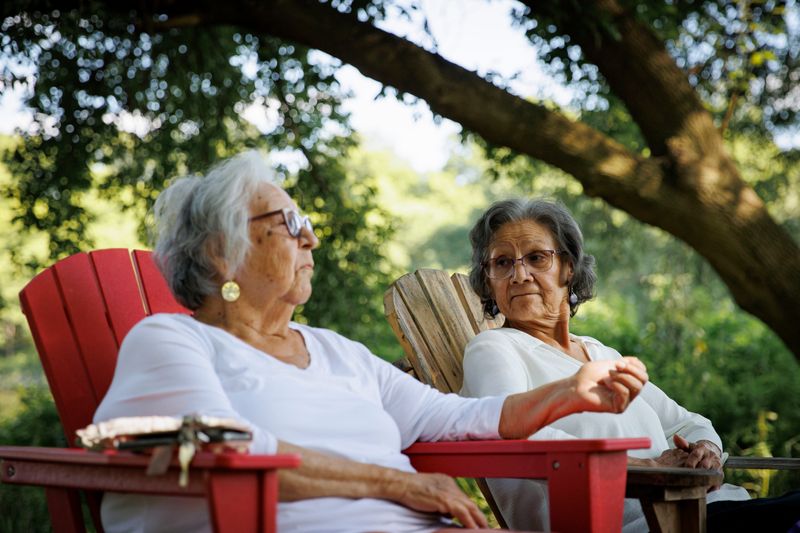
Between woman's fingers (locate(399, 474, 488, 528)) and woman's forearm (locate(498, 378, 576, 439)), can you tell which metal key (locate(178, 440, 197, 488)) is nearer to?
woman's fingers (locate(399, 474, 488, 528))

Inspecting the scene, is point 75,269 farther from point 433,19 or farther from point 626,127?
point 626,127

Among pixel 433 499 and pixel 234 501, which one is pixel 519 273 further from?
pixel 234 501

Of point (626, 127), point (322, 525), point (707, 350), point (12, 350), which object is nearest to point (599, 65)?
point (626, 127)

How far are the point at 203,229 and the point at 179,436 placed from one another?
78 cm

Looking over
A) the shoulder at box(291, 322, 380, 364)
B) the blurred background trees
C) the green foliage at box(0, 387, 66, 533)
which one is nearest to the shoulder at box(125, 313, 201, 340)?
the shoulder at box(291, 322, 380, 364)

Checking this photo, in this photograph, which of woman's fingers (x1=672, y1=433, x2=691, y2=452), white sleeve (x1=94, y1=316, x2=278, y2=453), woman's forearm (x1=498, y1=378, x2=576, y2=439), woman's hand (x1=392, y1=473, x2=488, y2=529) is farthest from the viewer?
woman's fingers (x1=672, y1=433, x2=691, y2=452)

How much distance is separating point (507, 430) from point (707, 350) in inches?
245

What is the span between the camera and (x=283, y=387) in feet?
7.62

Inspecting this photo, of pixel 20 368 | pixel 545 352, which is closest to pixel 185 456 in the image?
pixel 545 352

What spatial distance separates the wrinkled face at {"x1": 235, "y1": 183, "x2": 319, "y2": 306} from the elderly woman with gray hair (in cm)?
66

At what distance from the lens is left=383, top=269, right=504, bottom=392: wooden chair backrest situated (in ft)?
10.7

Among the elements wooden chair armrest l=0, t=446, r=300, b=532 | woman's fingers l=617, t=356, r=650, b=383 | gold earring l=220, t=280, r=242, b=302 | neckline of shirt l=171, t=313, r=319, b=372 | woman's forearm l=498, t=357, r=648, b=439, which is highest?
gold earring l=220, t=280, r=242, b=302

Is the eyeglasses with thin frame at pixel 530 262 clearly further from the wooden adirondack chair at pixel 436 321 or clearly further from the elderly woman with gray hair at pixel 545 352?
the wooden adirondack chair at pixel 436 321

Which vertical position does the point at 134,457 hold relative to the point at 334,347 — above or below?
below
